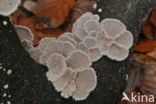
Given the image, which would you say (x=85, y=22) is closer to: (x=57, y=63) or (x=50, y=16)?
(x=57, y=63)

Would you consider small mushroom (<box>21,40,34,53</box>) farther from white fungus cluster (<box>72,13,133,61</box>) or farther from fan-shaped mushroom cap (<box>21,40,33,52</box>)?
white fungus cluster (<box>72,13,133,61</box>)

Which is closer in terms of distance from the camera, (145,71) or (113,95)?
(113,95)

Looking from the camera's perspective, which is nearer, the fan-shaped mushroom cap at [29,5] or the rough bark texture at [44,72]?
the rough bark texture at [44,72]

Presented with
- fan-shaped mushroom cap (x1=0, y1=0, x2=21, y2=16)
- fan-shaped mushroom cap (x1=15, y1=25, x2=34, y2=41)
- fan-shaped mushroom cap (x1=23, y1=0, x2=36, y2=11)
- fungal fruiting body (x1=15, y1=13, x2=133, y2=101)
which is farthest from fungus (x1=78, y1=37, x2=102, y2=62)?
→ fan-shaped mushroom cap (x1=23, y1=0, x2=36, y2=11)

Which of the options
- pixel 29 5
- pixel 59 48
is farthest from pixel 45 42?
pixel 29 5

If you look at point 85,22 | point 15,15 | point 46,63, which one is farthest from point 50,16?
point 46,63

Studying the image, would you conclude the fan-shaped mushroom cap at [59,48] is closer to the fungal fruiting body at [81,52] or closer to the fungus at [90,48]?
the fungal fruiting body at [81,52]

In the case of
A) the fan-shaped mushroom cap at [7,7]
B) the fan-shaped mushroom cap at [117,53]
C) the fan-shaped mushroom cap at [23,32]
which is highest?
the fan-shaped mushroom cap at [7,7]

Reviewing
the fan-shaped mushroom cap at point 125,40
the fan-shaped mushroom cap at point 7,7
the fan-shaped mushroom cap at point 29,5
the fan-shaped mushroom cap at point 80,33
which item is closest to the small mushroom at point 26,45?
the fan-shaped mushroom cap at point 80,33
